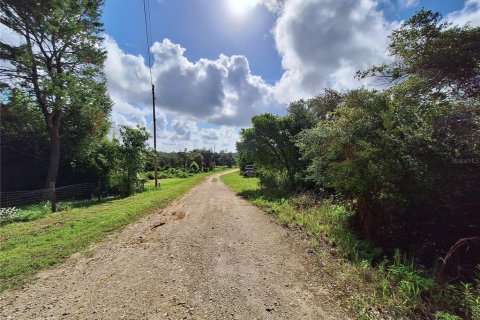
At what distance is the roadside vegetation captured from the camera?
4305 millimetres

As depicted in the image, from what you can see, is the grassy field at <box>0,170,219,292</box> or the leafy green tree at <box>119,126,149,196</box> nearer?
the grassy field at <box>0,170,219,292</box>

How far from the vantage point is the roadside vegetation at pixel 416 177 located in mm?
4305

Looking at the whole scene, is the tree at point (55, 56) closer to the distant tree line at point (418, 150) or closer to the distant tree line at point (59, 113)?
the distant tree line at point (59, 113)

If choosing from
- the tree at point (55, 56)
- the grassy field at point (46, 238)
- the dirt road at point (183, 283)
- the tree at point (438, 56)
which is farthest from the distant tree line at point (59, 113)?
the tree at point (438, 56)

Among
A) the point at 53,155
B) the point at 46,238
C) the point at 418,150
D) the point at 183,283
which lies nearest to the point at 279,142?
the point at 418,150

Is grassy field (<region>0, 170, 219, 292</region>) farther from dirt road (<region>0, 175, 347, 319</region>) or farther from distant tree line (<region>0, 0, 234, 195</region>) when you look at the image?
distant tree line (<region>0, 0, 234, 195</region>)

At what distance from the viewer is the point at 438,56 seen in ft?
20.8

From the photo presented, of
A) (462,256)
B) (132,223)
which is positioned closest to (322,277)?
(462,256)

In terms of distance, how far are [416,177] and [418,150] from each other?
590mm

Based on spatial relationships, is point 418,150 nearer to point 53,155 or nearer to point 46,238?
point 46,238

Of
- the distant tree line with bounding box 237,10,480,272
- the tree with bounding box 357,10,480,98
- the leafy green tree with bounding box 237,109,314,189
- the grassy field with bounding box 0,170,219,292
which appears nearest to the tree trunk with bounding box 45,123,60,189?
the grassy field with bounding box 0,170,219,292

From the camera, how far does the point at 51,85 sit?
14578mm

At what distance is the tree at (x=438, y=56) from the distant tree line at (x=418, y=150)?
2 cm

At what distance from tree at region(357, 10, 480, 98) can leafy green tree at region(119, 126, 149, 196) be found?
15.1 metres
